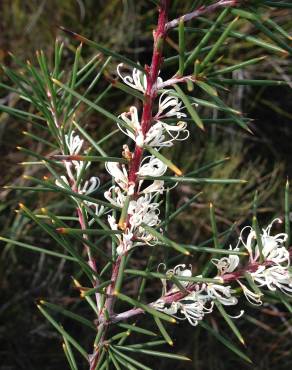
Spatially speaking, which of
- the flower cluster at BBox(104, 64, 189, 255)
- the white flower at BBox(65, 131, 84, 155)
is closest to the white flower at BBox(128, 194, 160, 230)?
the flower cluster at BBox(104, 64, 189, 255)

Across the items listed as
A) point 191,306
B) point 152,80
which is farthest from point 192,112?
point 191,306

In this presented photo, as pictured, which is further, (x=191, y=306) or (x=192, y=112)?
(x=191, y=306)

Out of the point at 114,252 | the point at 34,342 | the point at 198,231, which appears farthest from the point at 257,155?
the point at 114,252

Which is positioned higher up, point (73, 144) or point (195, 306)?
point (73, 144)

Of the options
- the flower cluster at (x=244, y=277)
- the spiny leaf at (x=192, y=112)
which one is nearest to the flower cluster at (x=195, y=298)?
the flower cluster at (x=244, y=277)

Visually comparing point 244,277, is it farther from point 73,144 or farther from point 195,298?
point 73,144

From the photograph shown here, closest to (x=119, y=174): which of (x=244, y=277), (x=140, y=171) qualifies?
(x=140, y=171)

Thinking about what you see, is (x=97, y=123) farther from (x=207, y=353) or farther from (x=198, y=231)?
(x=207, y=353)

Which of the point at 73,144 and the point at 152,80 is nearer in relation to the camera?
the point at 152,80

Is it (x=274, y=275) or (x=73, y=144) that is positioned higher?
(x=73, y=144)

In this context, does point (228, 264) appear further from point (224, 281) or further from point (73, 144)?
point (73, 144)

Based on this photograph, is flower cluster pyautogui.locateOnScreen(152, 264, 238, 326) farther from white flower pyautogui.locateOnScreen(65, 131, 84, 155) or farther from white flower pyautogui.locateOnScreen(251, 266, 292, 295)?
white flower pyautogui.locateOnScreen(65, 131, 84, 155)
